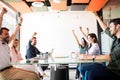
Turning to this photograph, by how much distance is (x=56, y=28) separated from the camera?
873 centimetres

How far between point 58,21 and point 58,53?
131cm

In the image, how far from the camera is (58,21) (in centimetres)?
879

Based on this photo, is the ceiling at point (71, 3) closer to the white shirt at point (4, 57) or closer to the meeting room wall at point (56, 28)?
the meeting room wall at point (56, 28)

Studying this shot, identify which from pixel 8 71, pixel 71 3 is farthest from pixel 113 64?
pixel 71 3

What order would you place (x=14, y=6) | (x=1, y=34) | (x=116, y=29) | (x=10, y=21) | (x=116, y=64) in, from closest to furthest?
(x=116, y=64), (x=116, y=29), (x=1, y=34), (x=14, y=6), (x=10, y=21)

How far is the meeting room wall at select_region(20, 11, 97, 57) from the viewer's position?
342 inches

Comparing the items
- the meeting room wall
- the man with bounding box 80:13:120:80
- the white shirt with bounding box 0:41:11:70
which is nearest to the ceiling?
the meeting room wall

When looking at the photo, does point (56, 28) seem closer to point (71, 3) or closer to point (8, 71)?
point (71, 3)

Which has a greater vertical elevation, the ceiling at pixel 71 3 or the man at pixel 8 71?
the ceiling at pixel 71 3

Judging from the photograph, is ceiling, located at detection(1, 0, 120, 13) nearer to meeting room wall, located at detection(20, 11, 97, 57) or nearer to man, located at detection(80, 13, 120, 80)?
meeting room wall, located at detection(20, 11, 97, 57)

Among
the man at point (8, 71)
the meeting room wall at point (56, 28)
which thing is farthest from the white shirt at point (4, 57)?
the meeting room wall at point (56, 28)

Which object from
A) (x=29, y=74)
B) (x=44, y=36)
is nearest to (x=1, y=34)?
(x=29, y=74)

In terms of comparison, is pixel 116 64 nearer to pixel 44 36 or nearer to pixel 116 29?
pixel 116 29

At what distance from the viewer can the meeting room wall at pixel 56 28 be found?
868cm
